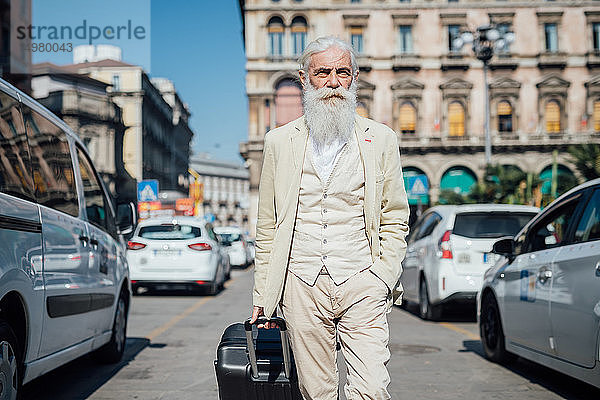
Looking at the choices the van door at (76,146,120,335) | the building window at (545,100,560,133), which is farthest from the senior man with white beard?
the building window at (545,100,560,133)

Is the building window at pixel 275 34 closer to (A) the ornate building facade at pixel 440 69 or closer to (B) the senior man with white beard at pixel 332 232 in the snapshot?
(A) the ornate building facade at pixel 440 69

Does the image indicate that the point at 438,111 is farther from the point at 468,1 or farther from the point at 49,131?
the point at 49,131

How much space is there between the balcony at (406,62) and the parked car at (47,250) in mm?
43898

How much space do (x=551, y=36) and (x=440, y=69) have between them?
762 centimetres

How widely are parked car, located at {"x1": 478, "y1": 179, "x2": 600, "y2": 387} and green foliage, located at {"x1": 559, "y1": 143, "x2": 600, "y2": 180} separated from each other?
10418 mm

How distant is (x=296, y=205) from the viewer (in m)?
3.31

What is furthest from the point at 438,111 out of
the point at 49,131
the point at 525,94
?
the point at 49,131

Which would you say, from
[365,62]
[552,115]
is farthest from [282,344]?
[552,115]

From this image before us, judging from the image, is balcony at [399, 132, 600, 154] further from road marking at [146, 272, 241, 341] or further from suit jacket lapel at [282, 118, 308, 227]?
suit jacket lapel at [282, 118, 308, 227]

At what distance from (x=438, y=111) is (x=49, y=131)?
4566 cm

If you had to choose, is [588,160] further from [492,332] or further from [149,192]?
[149,192]

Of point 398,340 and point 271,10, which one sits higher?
point 271,10

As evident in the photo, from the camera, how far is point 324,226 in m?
3.27

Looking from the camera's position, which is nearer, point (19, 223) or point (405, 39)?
point (19, 223)
